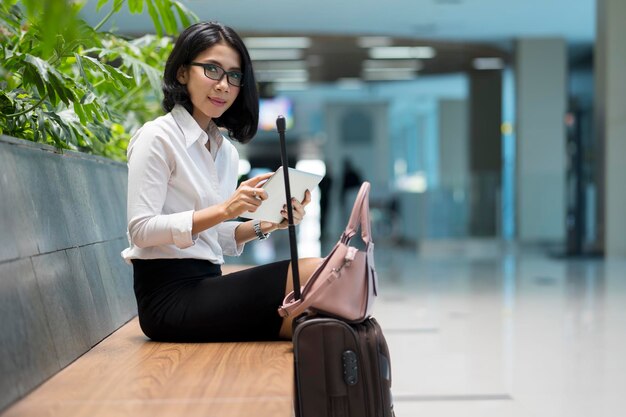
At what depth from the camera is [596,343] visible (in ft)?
15.7

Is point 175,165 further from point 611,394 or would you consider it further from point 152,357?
point 611,394

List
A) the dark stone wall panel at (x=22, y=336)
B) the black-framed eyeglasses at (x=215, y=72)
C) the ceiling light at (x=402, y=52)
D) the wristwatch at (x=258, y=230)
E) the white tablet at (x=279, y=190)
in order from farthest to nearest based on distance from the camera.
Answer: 1. the ceiling light at (x=402, y=52)
2. the wristwatch at (x=258, y=230)
3. the black-framed eyeglasses at (x=215, y=72)
4. the white tablet at (x=279, y=190)
5. the dark stone wall panel at (x=22, y=336)

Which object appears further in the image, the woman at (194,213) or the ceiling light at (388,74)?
the ceiling light at (388,74)

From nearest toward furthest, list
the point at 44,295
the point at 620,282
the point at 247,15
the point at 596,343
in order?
the point at 44,295 < the point at 596,343 < the point at 620,282 < the point at 247,15

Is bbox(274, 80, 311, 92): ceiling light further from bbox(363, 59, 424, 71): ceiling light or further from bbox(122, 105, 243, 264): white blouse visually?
bbox(122, 105, 243, 264): white blouse

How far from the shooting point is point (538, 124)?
48.8 feet

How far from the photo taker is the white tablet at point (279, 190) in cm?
216

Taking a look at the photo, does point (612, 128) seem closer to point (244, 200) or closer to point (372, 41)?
point (372, 41)

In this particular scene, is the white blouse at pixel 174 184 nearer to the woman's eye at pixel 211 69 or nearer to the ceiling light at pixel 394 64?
the woman's eye at pixel 211 69

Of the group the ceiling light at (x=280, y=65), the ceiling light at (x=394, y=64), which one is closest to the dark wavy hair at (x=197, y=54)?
the ceiling light at (x=280, y=65)

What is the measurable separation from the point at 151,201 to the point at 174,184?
146 mm

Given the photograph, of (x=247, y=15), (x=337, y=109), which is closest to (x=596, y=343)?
(x=247, y=15)

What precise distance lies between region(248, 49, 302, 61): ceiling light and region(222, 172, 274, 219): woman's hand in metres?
12.8

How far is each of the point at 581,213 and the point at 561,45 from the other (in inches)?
156
